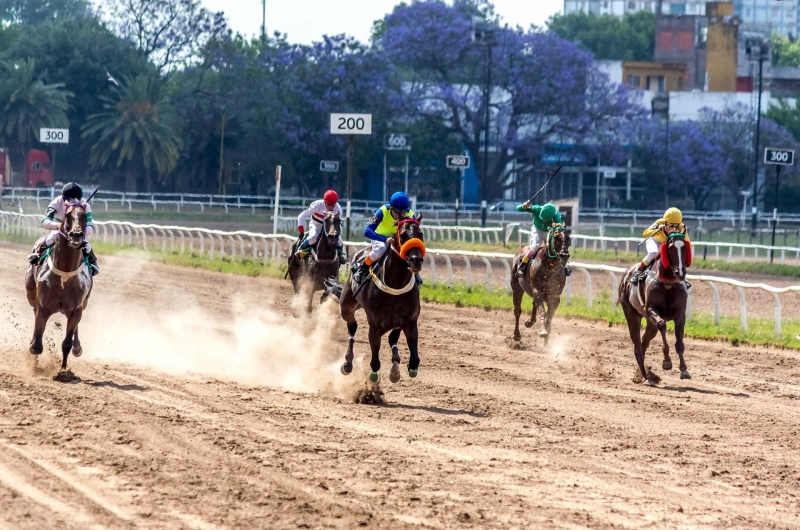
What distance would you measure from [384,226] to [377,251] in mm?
281

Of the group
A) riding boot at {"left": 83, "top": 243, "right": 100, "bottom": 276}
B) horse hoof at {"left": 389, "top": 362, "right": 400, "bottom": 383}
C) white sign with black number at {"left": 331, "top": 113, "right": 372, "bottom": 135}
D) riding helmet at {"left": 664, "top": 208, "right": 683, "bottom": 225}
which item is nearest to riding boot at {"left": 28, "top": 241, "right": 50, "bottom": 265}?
riding boot at {"left": 83, "top": 243, "right": 100, "bottom": 276}

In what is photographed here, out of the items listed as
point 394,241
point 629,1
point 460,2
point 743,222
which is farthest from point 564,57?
point 629,1

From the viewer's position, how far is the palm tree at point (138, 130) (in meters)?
59.2

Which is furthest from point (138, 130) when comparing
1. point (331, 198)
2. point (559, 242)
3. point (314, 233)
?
point (559, 242)

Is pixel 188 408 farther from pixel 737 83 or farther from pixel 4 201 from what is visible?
pixel 737 83

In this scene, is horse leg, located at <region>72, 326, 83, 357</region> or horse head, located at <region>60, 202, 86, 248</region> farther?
horse leg, located at <region>72, 326, 83, 357</region>

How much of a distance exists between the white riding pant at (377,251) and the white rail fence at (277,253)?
20.8 feet

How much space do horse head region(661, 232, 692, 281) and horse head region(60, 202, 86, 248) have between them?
598cm

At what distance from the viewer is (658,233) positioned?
13867 millimetres

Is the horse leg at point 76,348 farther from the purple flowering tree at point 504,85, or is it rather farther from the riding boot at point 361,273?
the purple flowering tree at point 504,85

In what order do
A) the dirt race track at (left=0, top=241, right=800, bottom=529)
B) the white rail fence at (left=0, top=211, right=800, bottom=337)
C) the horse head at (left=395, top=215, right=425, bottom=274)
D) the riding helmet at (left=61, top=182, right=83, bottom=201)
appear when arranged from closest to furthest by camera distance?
the dirt race track at (left=0, top=241, right=800, bottom=529) < the horse head at (left=395, top=215, right=425, bottom=274) < the riding helmet at (left=61, top=182, right=83, bottom=201) < the white rail fence at (left=0, top=211, right=800, bottom=337)

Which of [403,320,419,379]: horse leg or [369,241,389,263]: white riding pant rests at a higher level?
[369,241,389,263]: white riding pant

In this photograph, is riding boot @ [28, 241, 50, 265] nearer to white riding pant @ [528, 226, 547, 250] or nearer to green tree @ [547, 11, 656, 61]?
white riding pant @ [528, 226, 547, 250]

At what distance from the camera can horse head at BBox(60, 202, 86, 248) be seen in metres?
11.6
